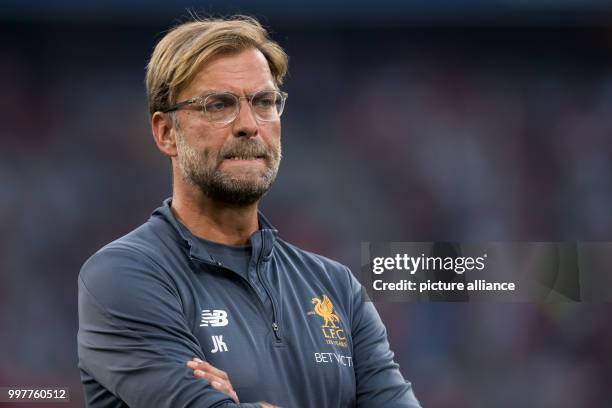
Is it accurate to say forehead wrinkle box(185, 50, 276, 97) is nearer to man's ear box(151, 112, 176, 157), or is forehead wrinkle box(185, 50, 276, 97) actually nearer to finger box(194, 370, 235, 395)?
man's ear box(151, 112, 176, 157)

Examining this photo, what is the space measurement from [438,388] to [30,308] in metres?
2.84

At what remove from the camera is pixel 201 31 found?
2.20 meters

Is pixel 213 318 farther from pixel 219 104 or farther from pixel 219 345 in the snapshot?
pixel 219 104

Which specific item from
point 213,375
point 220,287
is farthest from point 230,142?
point 213,375

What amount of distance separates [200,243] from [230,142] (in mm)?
258

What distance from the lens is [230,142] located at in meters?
2.14

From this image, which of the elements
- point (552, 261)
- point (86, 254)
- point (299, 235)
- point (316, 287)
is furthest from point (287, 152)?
point (316, 287)

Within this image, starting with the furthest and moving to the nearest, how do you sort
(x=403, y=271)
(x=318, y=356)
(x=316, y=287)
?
(x=403, y=271) → (x=316, y=287) → (x=318, y=356)

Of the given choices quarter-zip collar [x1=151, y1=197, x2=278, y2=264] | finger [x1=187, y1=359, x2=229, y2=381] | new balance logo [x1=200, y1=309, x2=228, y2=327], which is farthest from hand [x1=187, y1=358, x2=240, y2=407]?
quarter-zip collar [x1=151, y1=197, x2=278, y2=264]

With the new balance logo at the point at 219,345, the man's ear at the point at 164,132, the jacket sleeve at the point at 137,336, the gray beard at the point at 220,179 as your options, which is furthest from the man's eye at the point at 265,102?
the new balance logo at the point at 219,345

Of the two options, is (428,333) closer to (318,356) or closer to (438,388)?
(438,388)

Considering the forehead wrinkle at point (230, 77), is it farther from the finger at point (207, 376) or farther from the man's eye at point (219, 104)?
the finger at point (207, 376)

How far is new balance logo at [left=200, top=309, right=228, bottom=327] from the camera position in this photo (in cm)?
200

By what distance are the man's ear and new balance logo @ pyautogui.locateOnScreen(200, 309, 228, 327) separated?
0.48 meters
